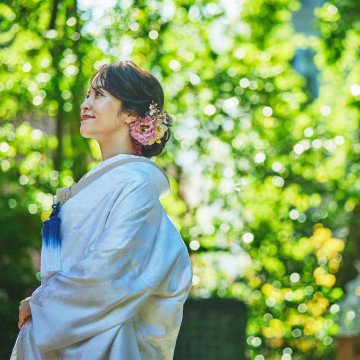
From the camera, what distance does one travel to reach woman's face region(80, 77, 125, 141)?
225 cm

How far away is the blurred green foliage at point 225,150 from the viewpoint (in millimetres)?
6934

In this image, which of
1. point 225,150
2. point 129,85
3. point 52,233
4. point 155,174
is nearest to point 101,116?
point 129,85

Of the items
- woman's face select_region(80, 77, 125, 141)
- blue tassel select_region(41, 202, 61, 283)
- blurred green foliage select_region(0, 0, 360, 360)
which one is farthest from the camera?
blurred green foliage select_region(0, 0, 360, 360)

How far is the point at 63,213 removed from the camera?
2178 mm

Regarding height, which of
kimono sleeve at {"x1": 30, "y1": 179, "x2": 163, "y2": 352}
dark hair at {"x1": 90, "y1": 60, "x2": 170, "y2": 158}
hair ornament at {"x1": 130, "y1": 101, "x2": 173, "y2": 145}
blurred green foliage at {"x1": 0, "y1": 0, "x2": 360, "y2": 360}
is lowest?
blurred green foliage at {"x1": 0, "y1": 0, "x2": 360, "y2": 360}

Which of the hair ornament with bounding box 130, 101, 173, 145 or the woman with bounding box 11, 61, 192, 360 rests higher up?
the hair ornament with bounding box 130, 101, 173, 145

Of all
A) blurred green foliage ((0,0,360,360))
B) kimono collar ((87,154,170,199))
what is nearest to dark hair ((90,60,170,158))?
kimono collar ((87,154,170,199))

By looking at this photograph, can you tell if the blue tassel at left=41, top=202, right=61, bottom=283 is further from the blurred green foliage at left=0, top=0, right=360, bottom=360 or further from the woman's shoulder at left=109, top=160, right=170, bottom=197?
the blurred green foliage at left=0, top=0, right=360, bottom=360

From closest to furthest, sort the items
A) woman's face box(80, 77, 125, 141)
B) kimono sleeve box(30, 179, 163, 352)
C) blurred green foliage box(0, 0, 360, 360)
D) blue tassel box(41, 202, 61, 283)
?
1. kimono sleeve box(30, 179, 163, 352)
2. blue tassel box(41, 202, 61, 283)
3. woman's face box(80, 77, 125, 141)
4. blurred green foliage box(0, 0, 360, 360)

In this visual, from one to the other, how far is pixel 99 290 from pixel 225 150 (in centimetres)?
564

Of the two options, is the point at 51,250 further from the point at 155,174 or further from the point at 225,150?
the point at 225,150

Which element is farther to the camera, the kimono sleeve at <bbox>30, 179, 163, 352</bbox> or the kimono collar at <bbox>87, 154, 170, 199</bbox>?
the kimono collar at <bbox>87, 154, 170, 199</bbox>

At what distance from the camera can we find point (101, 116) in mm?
2246

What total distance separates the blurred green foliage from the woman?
174 inches
